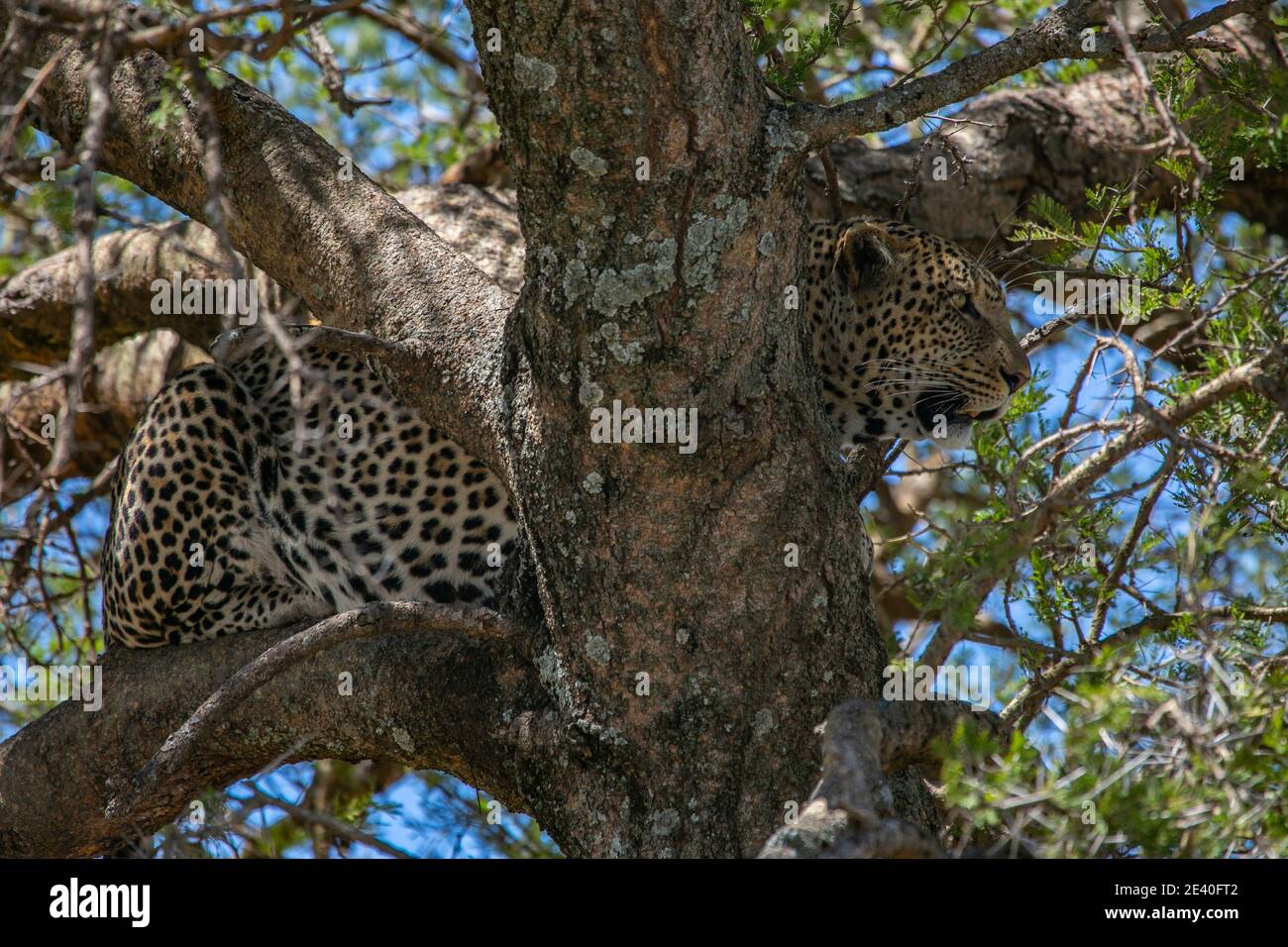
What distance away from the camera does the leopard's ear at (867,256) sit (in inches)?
241

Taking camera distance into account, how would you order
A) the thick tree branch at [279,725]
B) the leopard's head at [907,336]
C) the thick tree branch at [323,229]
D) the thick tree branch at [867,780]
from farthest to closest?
the leopard's head at [907,336] → the thick tree branch at [323,229] → the thick tree branch at [279,725] → the thick tree branch at [867,780]

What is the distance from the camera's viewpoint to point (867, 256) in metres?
6.20

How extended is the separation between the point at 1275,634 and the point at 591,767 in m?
2.31

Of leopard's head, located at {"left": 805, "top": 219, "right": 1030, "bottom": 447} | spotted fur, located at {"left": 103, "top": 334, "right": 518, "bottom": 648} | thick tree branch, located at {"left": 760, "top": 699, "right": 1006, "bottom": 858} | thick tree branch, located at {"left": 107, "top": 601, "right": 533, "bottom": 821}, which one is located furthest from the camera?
leopard's head, located at {"left": 805, "top": 219, "right": 1030, "bottom": 447}

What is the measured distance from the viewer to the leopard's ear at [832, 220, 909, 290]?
241 inches

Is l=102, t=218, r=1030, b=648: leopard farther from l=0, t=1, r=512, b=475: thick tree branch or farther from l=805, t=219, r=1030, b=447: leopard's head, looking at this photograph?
l=0, t=1, r=512, b=475: thick tree branch

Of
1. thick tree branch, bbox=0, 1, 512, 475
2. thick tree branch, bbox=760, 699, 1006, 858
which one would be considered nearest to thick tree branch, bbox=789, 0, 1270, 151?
thick tree branch, bbox=0, 1, 512, 475

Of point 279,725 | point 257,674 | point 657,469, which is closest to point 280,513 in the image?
point 279,725

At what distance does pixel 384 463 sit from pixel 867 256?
7.62 feet

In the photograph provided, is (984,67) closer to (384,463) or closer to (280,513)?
(384,463)

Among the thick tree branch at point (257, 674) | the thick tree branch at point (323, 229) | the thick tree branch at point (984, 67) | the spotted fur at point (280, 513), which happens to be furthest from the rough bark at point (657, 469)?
the spotted fur at point (280, 513)

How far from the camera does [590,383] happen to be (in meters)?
4.21

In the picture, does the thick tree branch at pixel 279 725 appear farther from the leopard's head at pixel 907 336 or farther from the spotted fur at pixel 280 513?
the leopard's head at pixel 907 336
